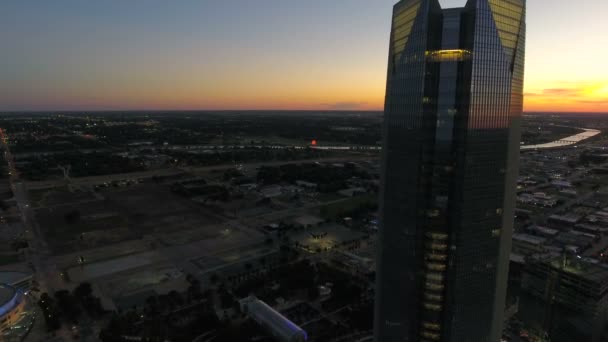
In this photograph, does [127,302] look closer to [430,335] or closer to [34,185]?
[430,335]

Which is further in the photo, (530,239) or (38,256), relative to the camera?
(530,239)

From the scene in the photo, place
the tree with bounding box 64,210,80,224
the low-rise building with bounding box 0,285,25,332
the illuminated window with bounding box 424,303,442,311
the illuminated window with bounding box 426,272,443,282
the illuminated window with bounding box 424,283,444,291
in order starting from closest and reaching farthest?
the illuminated window with bounding box 426,272,443,282 < the illuminated window with bounding box 424,283,444,291 < the illuminated window with bounding box 424,303,442,311 < the low-rise building with bounding box 0,285,25,332 < the tree with bounding box 64,210,80,224

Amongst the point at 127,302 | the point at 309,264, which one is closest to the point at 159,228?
the point at 127,302

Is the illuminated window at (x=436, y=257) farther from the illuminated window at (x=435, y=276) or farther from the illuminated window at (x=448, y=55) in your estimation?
the illuminated window at (x=448, y=55)

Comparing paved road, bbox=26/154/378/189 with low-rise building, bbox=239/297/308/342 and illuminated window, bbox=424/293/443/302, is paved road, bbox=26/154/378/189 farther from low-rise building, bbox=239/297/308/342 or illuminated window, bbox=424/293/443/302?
illuminated window, bbox=424/293/443/302

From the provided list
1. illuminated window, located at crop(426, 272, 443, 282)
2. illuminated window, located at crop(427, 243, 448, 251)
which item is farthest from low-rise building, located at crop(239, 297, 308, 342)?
illuminated window, located at crop(427, 243, 448, 251)

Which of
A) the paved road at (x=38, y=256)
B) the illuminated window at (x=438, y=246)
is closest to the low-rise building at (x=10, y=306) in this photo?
the paved road at (x=38, y=256)

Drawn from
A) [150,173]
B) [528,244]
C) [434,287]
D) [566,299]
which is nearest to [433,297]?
[434,287]

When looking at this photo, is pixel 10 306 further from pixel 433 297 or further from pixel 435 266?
pixel 435 266
